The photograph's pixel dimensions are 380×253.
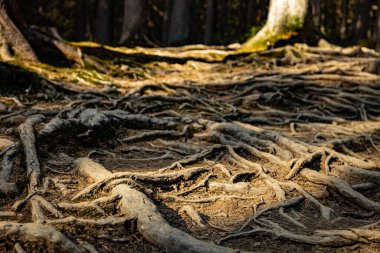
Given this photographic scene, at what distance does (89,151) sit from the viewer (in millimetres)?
5637

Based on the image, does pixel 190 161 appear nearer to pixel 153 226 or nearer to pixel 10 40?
pixel 153 226

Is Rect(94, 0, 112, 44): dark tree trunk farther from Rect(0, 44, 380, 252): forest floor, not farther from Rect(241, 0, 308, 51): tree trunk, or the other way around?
Rect(0, 44, 380, 252): forest floor

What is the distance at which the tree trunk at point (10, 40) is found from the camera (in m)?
8.62

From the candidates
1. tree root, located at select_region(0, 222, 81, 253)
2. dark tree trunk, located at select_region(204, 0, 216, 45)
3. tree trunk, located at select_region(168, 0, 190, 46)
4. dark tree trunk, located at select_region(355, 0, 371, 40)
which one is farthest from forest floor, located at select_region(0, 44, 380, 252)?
dark tree trunk, located at select_region(355, 0, 371, 40)

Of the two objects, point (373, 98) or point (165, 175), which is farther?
point (373, 98)

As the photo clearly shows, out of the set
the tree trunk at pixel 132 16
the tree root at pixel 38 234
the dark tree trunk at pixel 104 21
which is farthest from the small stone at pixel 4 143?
the dark tree trunk at pixel 104 21

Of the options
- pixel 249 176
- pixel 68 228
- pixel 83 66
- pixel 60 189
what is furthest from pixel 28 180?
pixel 83 66

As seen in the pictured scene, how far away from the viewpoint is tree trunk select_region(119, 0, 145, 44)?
17234mm

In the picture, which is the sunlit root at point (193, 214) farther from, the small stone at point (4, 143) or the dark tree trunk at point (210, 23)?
the dark tree trunk at point (210, 23)

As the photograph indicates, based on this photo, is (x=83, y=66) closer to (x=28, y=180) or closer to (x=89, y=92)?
(x=89, y=92)

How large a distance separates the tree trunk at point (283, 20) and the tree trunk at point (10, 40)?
6538 millimetres

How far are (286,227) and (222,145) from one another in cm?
204

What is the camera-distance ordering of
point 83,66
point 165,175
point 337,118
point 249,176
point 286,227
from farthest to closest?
1. point 83,66
2. point 337,118
3. point 249,176
4. point 165,175
5. point 286,227

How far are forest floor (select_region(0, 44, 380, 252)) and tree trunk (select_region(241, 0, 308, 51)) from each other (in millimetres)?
2929
